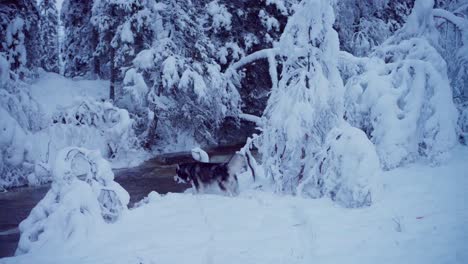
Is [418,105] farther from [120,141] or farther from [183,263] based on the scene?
[120,141]

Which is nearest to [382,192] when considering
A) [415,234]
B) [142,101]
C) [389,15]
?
[415,234]

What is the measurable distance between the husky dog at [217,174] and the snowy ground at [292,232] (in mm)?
1330

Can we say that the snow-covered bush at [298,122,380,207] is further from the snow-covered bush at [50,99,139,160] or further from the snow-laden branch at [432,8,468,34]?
the snow-covered bush at [50,99,139,160]

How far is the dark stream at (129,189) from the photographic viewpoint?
8.34 metres

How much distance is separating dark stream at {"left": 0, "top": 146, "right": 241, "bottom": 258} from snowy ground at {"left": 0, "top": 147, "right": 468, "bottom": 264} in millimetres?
2897

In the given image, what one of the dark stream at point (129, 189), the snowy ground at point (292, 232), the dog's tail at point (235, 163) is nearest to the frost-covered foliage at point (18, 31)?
the dark stream at point (129, 189)

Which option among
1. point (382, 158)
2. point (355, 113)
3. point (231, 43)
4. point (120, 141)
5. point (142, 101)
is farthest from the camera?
point (231, 43)

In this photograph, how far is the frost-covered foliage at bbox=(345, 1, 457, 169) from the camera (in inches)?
340

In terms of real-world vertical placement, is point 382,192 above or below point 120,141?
above

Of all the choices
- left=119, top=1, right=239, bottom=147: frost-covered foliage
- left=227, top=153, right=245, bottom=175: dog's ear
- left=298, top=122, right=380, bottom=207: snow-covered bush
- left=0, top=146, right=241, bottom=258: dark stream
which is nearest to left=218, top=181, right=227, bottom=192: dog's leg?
left=227, top=153, right=245, bottom=175: dog's ear

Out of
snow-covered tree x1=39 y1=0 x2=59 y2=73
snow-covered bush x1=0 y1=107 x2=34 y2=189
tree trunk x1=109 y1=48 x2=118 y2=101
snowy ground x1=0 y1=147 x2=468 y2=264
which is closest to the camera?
snowy ground x1=0 y1=147 x2=468 y2=264

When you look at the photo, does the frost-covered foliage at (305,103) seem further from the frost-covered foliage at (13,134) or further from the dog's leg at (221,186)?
the frost-covered foliage at (13,134)

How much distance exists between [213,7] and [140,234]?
1442 centimetres

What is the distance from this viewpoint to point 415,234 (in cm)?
463
